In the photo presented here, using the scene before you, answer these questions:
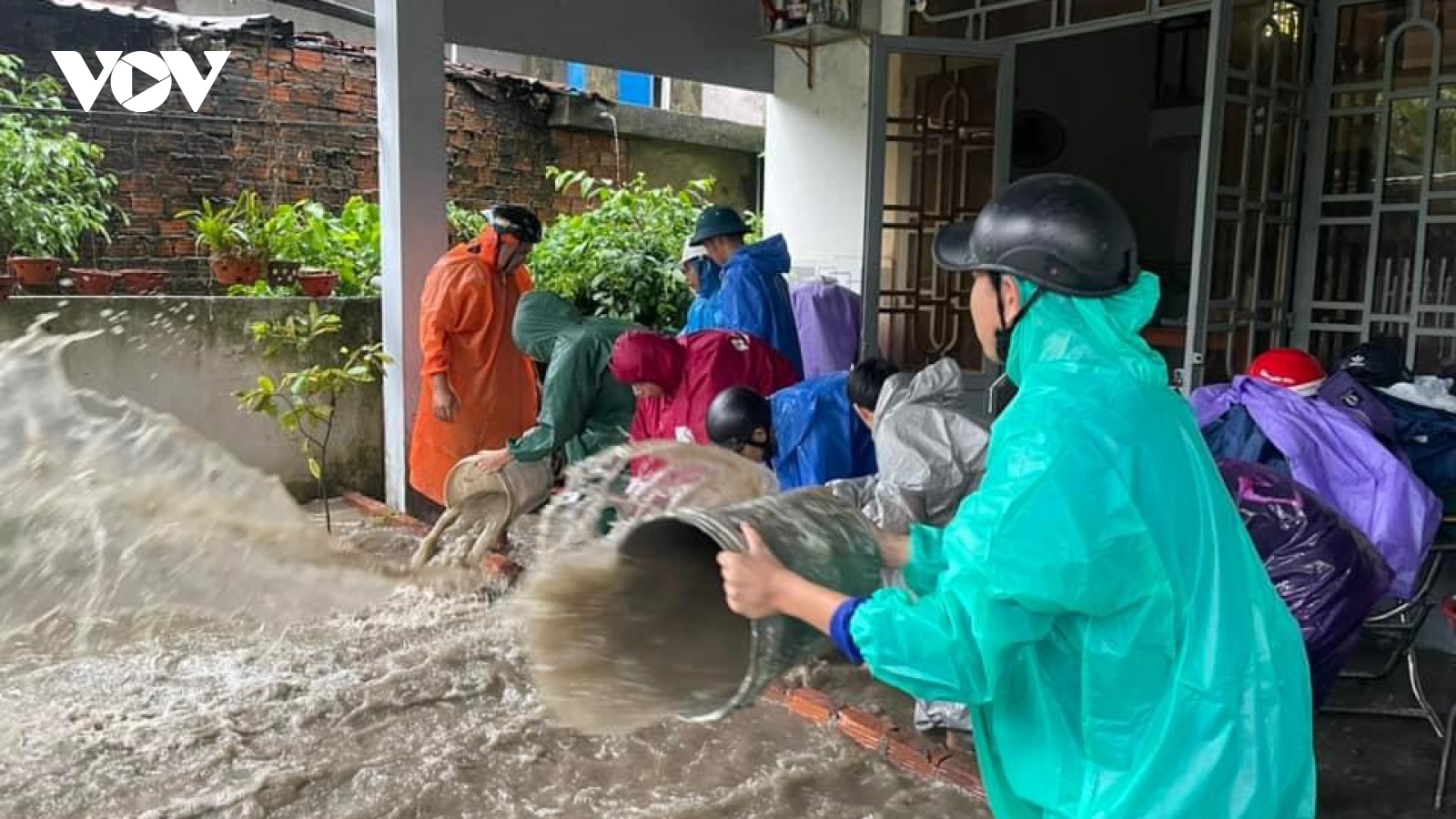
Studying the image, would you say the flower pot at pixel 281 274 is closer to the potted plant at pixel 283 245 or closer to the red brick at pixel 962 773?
the potted plant at pixel 283 245

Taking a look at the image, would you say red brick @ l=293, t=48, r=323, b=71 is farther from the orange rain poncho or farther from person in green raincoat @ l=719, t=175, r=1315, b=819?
person in green raincoat @ l=719, t=175, r=1315, b=819

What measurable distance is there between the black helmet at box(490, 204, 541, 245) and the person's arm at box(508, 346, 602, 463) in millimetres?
905

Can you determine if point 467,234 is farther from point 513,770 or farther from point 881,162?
point 513,770

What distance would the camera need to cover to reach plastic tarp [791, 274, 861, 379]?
6.23 meters

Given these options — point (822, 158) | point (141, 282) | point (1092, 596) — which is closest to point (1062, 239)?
point (1092, 596)

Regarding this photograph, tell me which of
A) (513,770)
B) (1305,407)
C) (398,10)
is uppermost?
(398,10)

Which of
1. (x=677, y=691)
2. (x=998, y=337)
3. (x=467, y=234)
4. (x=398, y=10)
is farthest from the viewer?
(x=467, y=234)

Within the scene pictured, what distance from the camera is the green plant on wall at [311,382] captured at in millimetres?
5094

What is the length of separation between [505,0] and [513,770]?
4248 mm

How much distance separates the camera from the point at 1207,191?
464 centimetres

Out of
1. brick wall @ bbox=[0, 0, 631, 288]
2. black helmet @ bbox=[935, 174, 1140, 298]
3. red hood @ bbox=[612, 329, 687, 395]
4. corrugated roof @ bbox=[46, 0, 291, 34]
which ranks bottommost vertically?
red hood @ bbox=[612, 329, 687, 395]

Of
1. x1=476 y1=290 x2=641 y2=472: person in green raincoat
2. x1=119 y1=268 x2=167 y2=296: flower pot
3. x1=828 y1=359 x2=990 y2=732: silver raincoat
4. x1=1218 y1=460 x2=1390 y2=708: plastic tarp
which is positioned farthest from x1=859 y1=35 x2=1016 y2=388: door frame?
x1=119 y1=268 x2=167 y2=296: flower pot

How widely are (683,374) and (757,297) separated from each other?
1.24 m

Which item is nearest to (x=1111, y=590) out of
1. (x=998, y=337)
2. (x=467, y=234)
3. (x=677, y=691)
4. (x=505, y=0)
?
(x=998, y=337)
